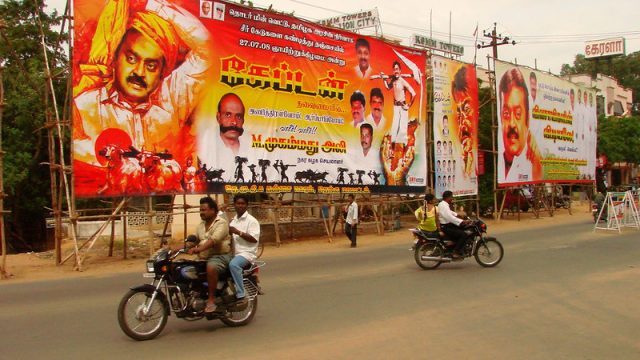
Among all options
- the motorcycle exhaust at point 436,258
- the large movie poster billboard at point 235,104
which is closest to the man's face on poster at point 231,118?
the large movie poster billboard at point 235,104

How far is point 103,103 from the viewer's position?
1241 centimetres

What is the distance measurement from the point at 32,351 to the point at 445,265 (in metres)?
7.64

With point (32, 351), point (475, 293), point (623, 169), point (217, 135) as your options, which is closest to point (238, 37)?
point (217, 135)

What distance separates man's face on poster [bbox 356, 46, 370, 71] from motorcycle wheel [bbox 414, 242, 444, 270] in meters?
Answer: 9.14

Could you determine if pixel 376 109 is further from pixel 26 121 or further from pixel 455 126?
pixel 26 121

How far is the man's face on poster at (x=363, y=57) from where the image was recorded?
18219 mm

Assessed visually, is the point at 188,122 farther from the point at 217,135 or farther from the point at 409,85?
the point at 409,85

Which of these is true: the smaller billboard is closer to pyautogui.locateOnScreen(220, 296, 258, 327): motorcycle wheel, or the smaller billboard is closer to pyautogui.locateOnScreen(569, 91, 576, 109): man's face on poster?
pyautogui.locateOnScreen(569, 91, 576, 109): man's face on poster

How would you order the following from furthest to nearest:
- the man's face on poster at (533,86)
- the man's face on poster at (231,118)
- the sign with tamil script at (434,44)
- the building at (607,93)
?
the building at (607,93) < the sign with tamil script at (434,44) < the man's face on poster at (533,86) < the man's face on poster at (231,118)

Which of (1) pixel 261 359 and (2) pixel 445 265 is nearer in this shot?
(1) pixel 261 359

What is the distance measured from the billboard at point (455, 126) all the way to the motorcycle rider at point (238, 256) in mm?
14839

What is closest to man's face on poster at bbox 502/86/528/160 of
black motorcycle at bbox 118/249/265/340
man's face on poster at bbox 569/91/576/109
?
man's face on poster at bbox 569/91/576/109

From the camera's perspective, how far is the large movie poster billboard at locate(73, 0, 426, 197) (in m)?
12.4

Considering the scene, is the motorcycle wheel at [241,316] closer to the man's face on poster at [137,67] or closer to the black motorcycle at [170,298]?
the black motorcycle at [170,298]
